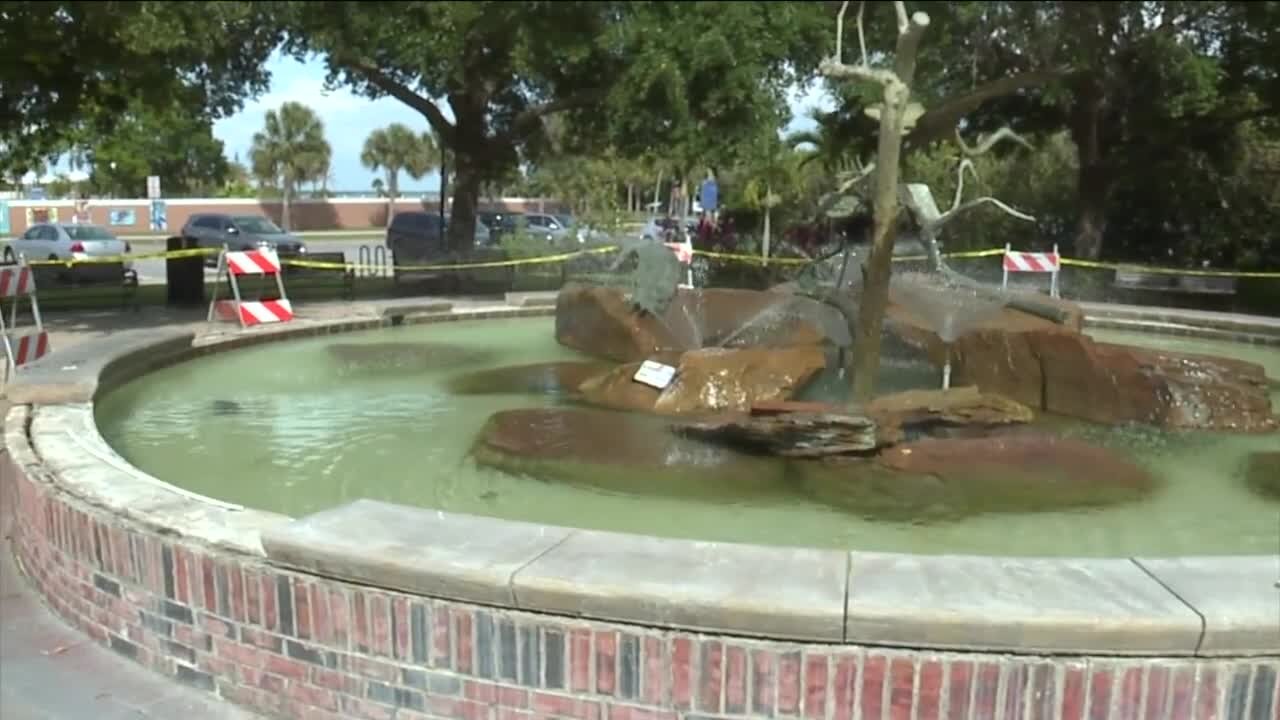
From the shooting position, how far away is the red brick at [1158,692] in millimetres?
2662

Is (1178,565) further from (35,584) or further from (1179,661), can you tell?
(35,584)

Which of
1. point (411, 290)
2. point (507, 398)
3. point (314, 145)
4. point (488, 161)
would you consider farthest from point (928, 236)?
point (314, 145)

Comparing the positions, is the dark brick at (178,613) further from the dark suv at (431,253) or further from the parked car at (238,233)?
the parked car at (238,233)

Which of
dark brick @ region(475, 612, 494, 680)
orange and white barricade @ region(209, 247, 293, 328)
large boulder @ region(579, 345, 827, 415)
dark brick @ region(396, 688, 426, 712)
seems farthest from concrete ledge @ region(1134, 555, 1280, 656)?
orange and white barricade @ region(209, 247, 293, 328)

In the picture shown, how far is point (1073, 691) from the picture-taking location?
2.65 metres

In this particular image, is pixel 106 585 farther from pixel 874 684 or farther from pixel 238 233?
pixel 238 233

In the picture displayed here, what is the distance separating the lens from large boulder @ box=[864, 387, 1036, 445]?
231 inches

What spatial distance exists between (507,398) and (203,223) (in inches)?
1013

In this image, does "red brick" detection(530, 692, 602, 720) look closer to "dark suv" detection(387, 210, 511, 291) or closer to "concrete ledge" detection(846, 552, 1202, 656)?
"concrete ledge" detection(846, 552, 1202, 656)

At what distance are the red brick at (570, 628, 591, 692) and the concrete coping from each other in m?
0.06

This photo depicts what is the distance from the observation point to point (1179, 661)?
8.74 feet

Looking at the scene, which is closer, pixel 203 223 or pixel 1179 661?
pixel 1179 661

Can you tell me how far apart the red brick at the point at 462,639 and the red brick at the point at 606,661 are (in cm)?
34

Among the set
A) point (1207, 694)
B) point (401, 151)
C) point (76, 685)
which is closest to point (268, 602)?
point (76, 685)
